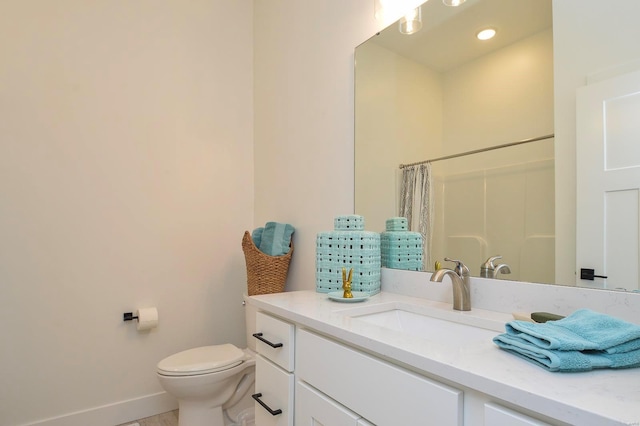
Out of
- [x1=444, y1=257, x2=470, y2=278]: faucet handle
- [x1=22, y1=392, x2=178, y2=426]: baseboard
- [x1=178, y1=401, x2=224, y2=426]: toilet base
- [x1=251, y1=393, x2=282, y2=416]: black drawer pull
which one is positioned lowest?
[x1=22, y1=392, x2=178, y2=426]: baseboard

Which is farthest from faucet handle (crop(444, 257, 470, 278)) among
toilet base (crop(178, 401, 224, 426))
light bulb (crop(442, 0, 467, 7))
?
toilet base (crop(178, 401, 224, 426))

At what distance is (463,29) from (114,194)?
Result: 1.95 meters

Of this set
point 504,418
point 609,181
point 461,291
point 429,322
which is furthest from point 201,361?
point 609,181

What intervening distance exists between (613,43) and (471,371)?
2.95 ft

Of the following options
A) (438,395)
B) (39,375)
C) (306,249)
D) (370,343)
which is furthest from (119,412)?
(438,395)

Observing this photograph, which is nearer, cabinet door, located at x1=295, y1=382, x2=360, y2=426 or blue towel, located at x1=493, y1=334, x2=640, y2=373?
blue towel, located at x1=493, y1=334, x2=640, y2=373

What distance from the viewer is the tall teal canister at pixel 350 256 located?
137 cm

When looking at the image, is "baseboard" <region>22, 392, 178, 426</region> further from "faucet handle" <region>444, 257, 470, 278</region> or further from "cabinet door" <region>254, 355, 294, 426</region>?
"faucet handle" <region>444, 257, 470, 278</region>

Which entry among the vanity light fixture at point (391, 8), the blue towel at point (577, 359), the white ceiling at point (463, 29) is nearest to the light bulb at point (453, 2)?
the white ceiling at point (463, 29)

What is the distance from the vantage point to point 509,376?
557 mm

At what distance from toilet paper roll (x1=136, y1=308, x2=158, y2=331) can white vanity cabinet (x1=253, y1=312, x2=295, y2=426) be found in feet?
3.50

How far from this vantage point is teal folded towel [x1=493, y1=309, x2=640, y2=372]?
0.57 metres

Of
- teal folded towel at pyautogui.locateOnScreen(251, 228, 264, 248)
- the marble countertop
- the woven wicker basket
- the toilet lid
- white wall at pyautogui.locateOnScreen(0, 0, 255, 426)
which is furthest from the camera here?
teal folded towel at pyautogui.locateOnScreen(251, 228, 264, 248)

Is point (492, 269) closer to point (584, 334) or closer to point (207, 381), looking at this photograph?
point (584, 334)
